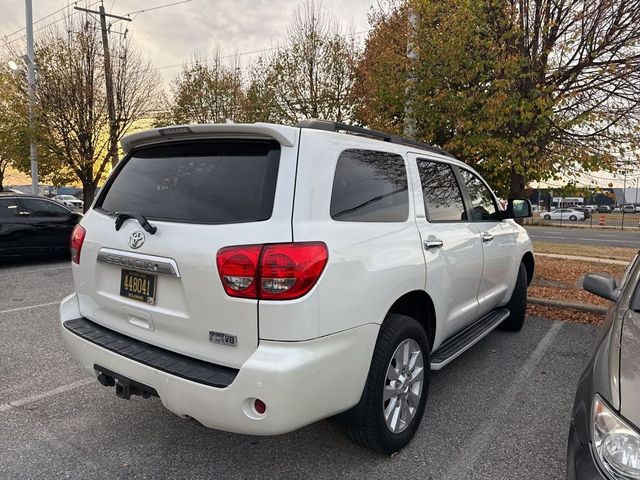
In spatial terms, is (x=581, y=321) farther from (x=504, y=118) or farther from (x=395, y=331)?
(x=395, y=331)

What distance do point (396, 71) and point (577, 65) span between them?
2737 mm

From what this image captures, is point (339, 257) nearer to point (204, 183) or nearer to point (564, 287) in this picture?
point (204, 183)

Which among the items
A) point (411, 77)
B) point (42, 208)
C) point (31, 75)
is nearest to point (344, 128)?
point (411, 77)

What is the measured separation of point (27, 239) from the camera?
9.29 meters

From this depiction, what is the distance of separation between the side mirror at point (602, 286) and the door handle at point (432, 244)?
104 centimetres

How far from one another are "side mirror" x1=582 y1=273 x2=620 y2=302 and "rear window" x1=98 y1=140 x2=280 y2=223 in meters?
2.32

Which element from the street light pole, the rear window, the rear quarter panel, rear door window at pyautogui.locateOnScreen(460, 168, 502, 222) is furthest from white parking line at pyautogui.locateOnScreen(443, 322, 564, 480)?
the street light pole

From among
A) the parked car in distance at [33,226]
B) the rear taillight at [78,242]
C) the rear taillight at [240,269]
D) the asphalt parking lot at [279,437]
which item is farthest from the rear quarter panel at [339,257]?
the parked car in distance at [33,226]

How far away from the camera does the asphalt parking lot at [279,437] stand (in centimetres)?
256

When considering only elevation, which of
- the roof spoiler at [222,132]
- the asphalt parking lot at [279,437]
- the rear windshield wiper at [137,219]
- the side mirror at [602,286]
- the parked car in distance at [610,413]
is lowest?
the asphalt parking lot at [279,437]

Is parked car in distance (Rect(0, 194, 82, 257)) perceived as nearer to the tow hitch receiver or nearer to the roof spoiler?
the roof spoiler

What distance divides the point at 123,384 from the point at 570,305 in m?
5.76

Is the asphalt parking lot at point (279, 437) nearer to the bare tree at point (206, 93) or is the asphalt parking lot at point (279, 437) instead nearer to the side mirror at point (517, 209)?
the side mirror at point (517, 209)

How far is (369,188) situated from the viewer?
2.69 metres
